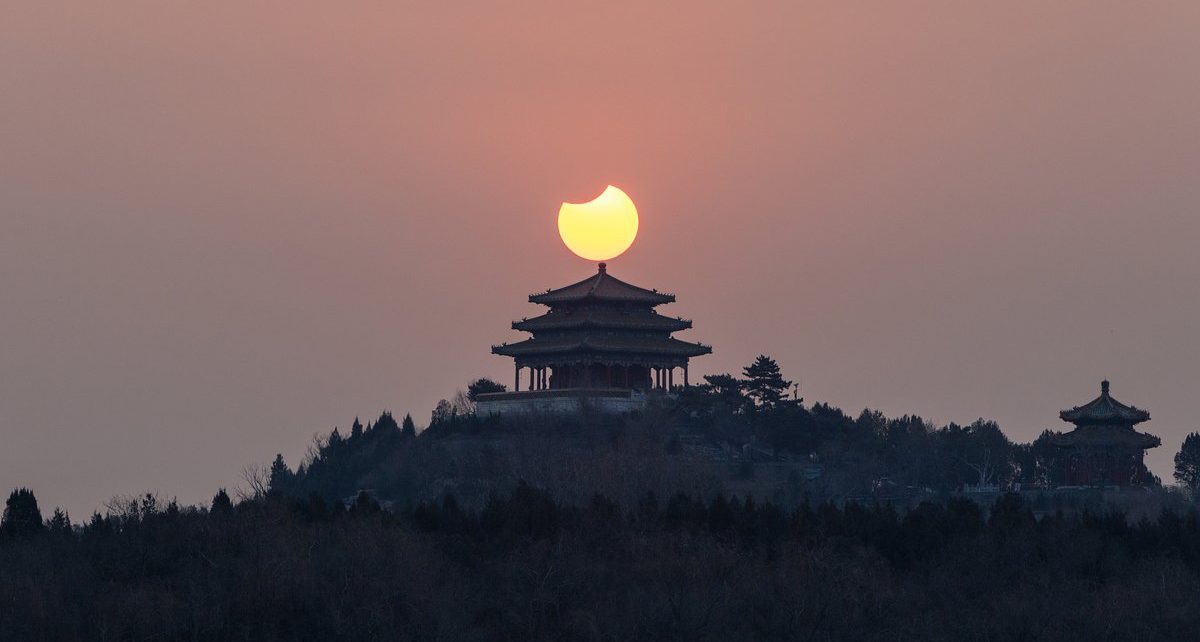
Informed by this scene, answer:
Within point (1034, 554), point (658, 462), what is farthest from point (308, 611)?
point (658, 462)

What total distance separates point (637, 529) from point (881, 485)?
32226 millimetres

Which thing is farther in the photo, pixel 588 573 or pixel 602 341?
pixel 602 341

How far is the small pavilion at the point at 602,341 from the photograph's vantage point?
360 ft

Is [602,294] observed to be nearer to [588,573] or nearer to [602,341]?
[602,341]

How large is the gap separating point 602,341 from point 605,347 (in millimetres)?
969

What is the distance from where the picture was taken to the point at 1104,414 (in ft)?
340

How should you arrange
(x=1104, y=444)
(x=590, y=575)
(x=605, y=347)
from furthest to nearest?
(x=605, y=347) < (x=1104, y=444) < (x=590, y=575)

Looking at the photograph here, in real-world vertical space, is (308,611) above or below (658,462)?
below

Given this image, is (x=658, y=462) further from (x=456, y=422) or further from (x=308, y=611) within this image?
(x=308, y=611)

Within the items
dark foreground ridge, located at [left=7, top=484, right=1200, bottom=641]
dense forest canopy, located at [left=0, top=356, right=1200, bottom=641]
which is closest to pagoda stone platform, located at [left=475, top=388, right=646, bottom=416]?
dense forest canopy, located at [left=0, top=356, right=1200, bottom=641]

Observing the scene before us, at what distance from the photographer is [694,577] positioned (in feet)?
210

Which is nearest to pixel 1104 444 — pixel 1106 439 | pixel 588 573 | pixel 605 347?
pixel 1106 439

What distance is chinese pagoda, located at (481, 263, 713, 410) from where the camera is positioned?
10962 centimetres

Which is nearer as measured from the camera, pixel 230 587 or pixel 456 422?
pixel 230 587
